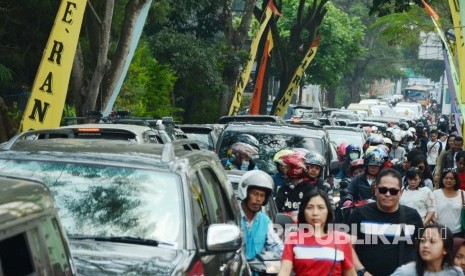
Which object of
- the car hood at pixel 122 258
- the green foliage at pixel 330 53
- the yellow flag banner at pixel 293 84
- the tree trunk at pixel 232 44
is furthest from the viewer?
the green foliage at pixel 330 53

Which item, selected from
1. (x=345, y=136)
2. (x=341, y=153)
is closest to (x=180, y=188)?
(x=341, y=153)

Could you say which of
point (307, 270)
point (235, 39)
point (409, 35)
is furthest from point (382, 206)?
point (235, 39)

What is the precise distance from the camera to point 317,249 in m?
7.56

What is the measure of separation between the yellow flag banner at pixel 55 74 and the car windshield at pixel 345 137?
1034 cm

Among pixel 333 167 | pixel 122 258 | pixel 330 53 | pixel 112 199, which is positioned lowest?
pixel 333 167

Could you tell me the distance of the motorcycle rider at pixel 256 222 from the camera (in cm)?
Answer: 911

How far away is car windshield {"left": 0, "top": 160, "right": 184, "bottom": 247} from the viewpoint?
23.7 feet

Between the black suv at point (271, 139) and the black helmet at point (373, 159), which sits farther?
the black suv at point (271, 139)

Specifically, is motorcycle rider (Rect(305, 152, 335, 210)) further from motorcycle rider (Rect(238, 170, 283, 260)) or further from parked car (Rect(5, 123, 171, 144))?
motorcycle rider (Rect(238, 170, 283, 260))

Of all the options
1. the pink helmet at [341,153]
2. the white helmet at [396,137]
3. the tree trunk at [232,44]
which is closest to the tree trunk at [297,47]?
the tree trunk at [232,44]

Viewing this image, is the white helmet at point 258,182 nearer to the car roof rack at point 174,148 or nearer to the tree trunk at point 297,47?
the car roof rack at point 174,148

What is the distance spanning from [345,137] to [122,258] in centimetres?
2070

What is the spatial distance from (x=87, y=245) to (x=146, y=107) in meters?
26.0

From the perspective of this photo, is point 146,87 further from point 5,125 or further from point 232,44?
point 5,125
